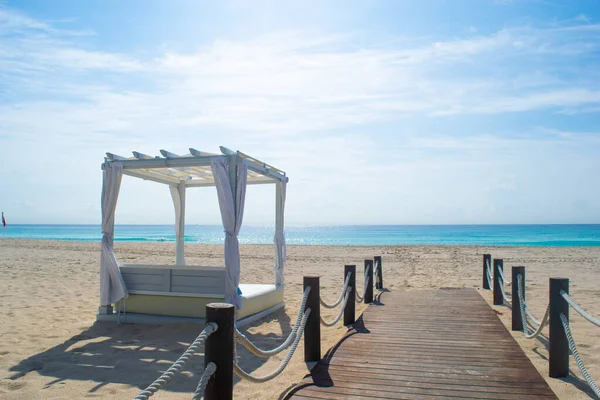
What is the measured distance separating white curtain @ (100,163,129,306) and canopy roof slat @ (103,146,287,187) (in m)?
0.22

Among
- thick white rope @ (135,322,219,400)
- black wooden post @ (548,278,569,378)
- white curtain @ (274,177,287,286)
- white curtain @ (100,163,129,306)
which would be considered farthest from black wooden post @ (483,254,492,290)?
thick white rope @ (135,322,219,400)

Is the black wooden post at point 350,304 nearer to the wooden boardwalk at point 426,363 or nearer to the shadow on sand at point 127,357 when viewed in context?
the wooden boardwalk at point 426,363

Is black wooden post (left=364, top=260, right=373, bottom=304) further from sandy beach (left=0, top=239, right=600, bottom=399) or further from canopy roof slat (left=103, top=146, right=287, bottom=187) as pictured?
canopy roof slat (left=103, top=146, right=287, bottom=187)

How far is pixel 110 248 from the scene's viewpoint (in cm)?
698

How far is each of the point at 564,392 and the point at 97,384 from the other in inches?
166

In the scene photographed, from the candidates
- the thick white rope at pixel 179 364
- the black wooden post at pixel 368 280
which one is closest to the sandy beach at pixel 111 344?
the black wooden post at pixel 368 280

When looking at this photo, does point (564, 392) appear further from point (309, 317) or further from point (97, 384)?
point (97, 384)

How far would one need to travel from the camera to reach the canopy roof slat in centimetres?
677

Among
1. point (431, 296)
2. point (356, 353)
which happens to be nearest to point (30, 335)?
point (356, 353)

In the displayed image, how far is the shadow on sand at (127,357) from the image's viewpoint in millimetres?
4359

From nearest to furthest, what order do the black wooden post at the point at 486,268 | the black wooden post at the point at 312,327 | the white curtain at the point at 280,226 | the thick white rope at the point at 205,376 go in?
the thick white rope at the point at 205,376 < the black wooden post at the point at 312,327 < the white curtain at the point at 280,226 < the black wooden post at the point at 486,268

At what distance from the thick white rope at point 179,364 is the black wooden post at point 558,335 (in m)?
3.32

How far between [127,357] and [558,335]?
4521 mm

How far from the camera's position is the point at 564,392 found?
3842mm
